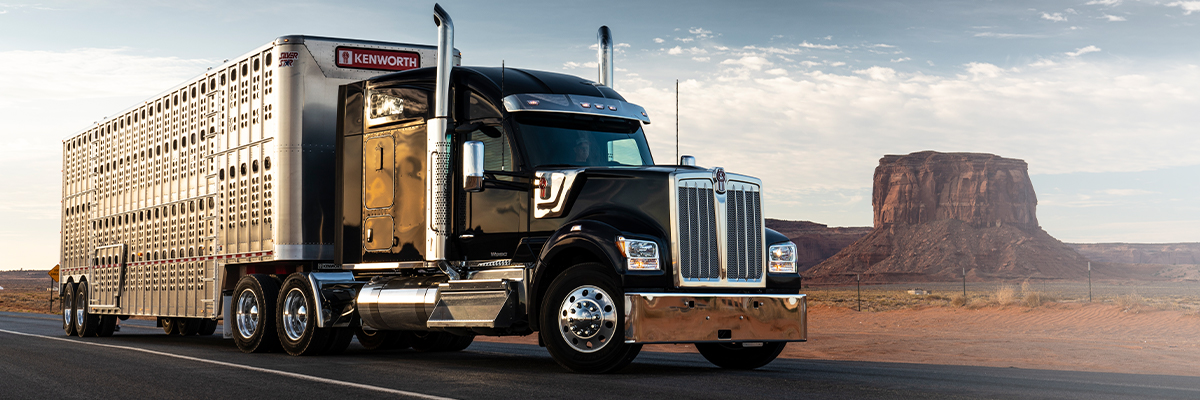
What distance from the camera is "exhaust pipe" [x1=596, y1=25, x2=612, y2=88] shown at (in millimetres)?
13586

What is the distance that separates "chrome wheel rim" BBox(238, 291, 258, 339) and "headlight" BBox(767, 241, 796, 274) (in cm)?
784

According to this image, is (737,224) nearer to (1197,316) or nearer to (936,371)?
(936,371)

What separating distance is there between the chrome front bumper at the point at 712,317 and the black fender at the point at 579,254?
0.28 meters

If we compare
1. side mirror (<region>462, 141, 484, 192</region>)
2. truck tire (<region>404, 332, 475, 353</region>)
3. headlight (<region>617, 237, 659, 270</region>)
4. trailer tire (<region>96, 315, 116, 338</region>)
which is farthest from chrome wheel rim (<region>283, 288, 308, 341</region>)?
trailer tire (<region>96, 315, 116, 338</region>)

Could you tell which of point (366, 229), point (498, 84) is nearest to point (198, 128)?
point (366, 229)

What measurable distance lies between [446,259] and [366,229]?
6.48 ft

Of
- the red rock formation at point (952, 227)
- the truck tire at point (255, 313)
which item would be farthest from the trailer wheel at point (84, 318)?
the red rock formation at point (952, 227)

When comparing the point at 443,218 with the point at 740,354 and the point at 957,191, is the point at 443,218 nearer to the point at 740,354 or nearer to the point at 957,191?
the point at 740,354

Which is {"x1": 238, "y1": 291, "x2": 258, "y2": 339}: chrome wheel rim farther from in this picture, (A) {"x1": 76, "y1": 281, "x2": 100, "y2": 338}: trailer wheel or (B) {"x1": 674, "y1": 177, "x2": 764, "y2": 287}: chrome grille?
(A) {"x1": 76, "y1": 281, "x2": 100, "y2": 338}: trailer wheel

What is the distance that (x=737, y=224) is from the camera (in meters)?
10.5

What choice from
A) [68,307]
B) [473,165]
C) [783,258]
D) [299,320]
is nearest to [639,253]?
[783,258]

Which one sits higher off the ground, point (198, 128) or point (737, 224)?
point (198, 128)

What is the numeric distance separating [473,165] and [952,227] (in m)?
129

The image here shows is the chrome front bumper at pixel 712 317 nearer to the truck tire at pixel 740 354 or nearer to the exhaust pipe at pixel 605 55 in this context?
the truck tire at pixel 740 354
